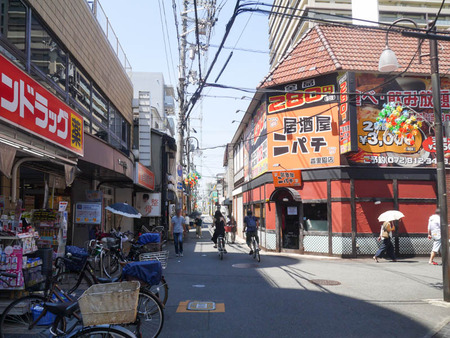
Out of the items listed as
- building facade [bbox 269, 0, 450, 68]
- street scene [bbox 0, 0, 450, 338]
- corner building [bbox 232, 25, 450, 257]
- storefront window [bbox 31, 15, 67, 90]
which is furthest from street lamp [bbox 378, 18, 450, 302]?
building facade [bbox 269, 0, 450, 68]

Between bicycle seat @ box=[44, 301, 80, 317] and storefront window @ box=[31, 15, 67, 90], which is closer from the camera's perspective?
bicycle seat @ box=[44, 301, 80, 317]

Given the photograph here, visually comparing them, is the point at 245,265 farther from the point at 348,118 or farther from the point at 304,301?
the point at 348,118

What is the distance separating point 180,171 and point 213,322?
1788cm

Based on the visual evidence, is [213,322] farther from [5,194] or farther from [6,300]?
[5,194]

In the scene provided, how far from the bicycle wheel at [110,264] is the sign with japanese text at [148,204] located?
10106 mm

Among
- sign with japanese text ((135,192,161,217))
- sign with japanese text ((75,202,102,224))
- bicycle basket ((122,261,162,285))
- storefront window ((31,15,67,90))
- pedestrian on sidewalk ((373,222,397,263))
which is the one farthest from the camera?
sign with japanese text ((135,192,161,217))

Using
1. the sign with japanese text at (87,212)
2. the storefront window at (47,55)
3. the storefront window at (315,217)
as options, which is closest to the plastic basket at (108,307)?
the storefront window at (47,55)

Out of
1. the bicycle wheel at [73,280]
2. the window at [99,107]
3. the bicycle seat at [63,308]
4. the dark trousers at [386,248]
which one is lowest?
the dark trousers at [386,248]

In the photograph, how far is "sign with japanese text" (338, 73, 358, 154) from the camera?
46.3 feet

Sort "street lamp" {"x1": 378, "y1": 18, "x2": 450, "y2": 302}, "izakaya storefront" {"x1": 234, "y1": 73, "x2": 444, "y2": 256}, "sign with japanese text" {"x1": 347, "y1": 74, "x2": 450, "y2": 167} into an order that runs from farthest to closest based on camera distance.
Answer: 1. "sign with japanese text" {"x1": 347, "y1": 74, "x2": 450, "y2": 167}
2. "izakaya storefront" {"x1": 234, "y1": 73, "x2": 444, "y2": 256}
3. "street lamp" {"x1": 378, "y1": 18, "x2": 450, "y2": 302}

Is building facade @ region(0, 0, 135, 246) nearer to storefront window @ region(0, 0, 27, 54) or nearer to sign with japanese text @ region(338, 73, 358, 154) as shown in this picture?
storefront window @ region(0, 0, 27, 54)

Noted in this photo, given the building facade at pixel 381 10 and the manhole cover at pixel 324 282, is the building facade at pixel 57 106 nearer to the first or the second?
the manhole cover at pixel 324 282

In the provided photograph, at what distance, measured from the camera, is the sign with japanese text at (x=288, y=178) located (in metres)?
16.1

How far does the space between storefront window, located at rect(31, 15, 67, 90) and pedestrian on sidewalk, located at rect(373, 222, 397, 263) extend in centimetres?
1171
